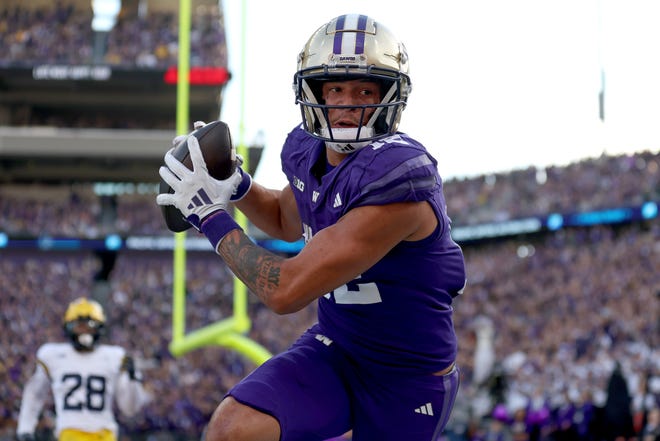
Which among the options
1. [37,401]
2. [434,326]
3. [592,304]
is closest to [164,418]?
[592,304]

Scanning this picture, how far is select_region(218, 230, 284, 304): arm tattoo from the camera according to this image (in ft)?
8.51

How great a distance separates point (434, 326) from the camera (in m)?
2.84

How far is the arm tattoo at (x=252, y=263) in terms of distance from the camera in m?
2.59

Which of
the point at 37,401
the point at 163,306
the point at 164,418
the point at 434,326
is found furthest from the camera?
the point at 163,306

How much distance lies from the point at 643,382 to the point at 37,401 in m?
7.45

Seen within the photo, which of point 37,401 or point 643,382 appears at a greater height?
point 37,401

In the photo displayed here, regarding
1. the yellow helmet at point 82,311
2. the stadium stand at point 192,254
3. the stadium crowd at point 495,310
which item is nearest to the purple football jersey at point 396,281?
the yellow helmet at point 82,311

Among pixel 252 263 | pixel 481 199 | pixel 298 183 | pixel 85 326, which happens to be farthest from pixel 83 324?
pixel 481 199

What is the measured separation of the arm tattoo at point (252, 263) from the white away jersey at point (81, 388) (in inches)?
140

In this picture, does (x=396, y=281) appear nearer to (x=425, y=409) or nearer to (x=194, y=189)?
(x=425, y=409)

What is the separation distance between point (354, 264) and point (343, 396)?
0.52 m

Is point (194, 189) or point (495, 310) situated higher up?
point (194, 189)

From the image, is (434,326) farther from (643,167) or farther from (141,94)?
(141,94)

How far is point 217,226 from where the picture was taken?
8.83 ft
